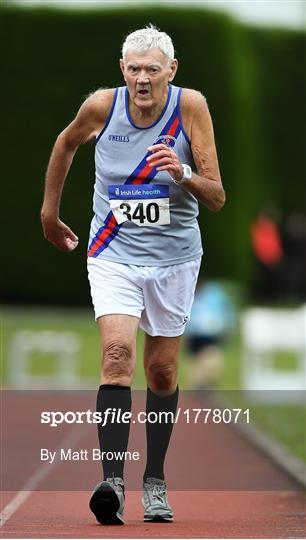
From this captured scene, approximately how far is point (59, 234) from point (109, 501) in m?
1.33

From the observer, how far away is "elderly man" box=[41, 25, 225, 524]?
704cm

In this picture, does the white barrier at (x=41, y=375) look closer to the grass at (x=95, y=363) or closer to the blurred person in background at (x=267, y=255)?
the grass at (x=95, y=363)

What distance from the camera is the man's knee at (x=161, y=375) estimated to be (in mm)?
7383

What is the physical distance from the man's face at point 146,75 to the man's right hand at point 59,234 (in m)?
0.75

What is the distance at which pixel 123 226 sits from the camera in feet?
23.8

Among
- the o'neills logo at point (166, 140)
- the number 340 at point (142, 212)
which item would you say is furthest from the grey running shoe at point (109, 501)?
the o'neills logo at point (166, 140)

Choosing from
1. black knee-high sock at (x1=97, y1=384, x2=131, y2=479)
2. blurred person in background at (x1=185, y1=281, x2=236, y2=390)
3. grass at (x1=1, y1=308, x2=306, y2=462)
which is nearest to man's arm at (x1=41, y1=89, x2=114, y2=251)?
black knee-high sock at (x1=97, y1=384, x2=131, y2=479)

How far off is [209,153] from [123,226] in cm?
53

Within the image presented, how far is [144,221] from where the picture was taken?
7.22 m

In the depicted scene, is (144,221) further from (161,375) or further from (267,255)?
(267,255)

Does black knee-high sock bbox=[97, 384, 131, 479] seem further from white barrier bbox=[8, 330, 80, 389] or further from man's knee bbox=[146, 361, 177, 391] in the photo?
white barrier bbox=[8, 330, 80, 389]

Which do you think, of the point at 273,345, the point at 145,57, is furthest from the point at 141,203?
the point at 273,345

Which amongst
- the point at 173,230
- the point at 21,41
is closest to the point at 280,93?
the point at 21,41

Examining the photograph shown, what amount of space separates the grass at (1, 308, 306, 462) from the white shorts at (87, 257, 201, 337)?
4.46 metres
